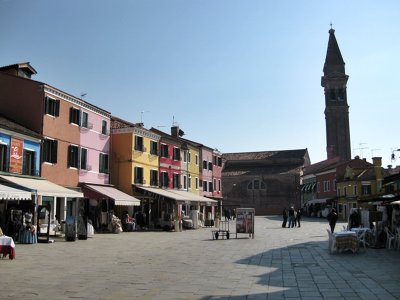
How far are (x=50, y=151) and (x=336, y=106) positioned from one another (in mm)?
69858

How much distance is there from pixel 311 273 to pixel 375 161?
42.1 m

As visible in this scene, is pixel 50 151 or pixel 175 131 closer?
pixel 50 151

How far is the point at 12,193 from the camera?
62.4ft

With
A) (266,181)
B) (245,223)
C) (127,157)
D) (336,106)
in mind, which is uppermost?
(336,106)

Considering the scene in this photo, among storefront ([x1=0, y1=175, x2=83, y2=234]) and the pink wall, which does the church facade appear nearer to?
the pink wall

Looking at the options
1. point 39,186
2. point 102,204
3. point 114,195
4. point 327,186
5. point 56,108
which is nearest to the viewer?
point 39,186

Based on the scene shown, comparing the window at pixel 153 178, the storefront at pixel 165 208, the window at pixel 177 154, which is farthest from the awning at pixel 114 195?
the window at pixel 177 154

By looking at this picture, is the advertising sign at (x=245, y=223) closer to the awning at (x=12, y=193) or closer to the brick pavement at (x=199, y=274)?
the brick pavement at (x=199, y=274)

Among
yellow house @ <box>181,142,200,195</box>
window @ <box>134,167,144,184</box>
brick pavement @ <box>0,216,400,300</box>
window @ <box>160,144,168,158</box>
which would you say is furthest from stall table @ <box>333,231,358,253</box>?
yellow house @ <box>181,142,200,195</box>

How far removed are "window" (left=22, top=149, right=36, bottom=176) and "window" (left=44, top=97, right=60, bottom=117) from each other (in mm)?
2670

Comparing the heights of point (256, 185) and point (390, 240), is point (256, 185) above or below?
above

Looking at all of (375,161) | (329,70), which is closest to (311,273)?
(375,161)

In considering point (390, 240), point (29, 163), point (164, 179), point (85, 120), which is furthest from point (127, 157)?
point (390, 240)

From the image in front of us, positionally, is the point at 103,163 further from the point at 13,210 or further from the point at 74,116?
the point at 13,210
